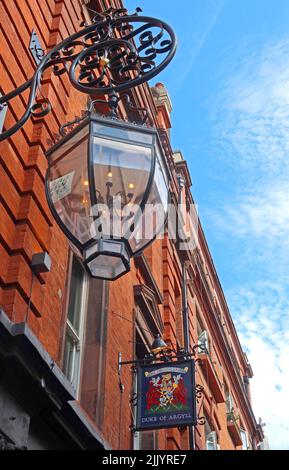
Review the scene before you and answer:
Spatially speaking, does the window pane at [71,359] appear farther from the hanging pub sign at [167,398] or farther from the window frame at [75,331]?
the hanging pub sign at [167,398]

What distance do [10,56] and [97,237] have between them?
4115 millimetres

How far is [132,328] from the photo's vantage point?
12273mm

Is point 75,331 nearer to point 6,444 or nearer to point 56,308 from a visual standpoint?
point 56,308

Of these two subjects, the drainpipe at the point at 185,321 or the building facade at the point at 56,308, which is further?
the drainpipe at the point at 185,321

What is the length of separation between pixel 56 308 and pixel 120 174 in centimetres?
365

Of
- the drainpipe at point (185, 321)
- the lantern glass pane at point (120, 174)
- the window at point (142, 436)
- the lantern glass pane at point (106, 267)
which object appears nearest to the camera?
the lantern glass pane at point (106, 267)

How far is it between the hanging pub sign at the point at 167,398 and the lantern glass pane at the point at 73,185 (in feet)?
17.1

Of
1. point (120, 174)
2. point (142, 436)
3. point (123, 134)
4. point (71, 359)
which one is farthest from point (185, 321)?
point (120, 174)

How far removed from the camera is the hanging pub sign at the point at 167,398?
33.1 ft

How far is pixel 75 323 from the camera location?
1012 cm

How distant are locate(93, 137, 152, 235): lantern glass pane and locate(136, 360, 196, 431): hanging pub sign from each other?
17.6ft

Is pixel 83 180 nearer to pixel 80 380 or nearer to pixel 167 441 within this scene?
pixel 80 380

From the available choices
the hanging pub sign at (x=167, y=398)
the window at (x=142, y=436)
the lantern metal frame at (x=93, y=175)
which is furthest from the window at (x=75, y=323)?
the lantern metal frame at (x=93, y=175)

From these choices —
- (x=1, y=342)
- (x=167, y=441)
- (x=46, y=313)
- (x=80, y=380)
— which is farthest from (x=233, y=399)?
(x=1, y=342)
